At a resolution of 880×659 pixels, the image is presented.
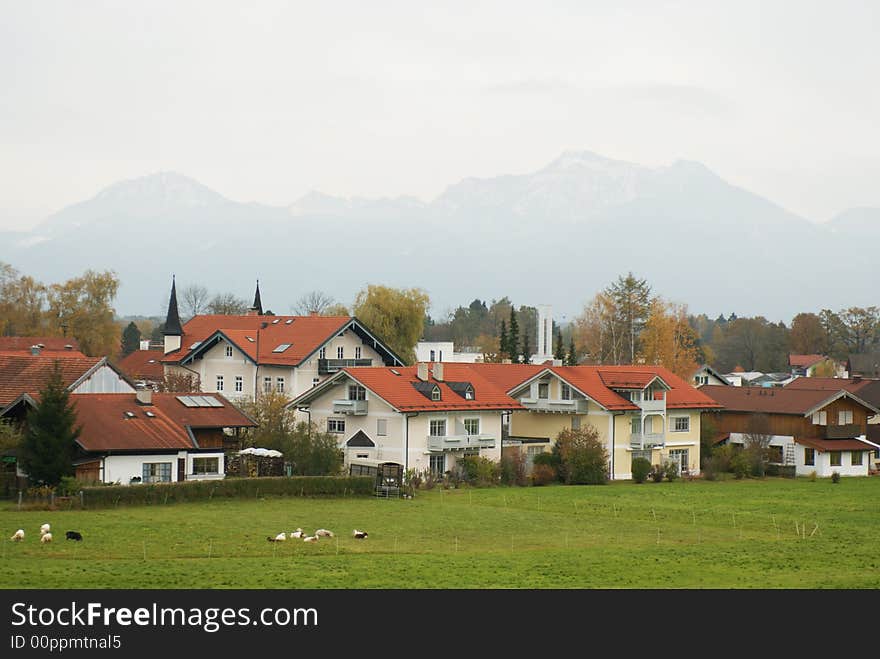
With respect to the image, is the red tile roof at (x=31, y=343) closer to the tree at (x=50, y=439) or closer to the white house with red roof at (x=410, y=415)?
the white house with red roof at (x=410, y=415)

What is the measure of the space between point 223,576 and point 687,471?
43828 millimetres

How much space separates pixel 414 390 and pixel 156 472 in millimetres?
14836

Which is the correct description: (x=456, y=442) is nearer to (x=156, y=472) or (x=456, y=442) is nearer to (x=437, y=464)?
(x=437, y=464)

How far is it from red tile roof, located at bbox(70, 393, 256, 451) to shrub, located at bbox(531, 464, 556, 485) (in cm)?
1363

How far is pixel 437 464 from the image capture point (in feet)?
185

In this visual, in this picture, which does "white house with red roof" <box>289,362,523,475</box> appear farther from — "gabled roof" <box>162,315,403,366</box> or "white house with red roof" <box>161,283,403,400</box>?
"gabled roof" <box>162,315,403,366</box>

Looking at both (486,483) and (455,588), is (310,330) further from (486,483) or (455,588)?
(455,588)

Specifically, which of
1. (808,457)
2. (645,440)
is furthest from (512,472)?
(808,457)

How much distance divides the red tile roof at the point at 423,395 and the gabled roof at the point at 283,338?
14.0 metres

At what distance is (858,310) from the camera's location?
158 m

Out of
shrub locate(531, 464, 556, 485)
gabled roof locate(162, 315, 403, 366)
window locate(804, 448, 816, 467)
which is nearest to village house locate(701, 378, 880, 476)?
window locate(804, 448, 816, 467)

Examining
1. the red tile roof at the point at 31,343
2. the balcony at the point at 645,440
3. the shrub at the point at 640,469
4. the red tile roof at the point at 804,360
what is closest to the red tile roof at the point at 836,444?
the balcony at the point at 645,440

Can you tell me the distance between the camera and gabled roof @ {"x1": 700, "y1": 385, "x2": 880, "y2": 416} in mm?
69312
